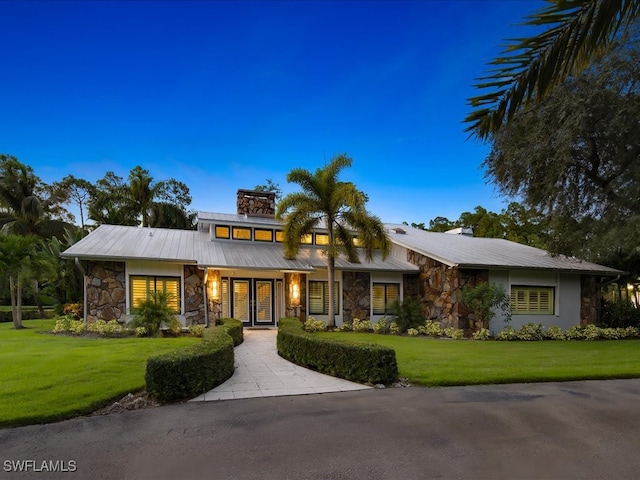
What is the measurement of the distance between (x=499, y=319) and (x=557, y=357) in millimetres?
5466

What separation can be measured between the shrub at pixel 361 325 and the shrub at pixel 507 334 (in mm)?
4883

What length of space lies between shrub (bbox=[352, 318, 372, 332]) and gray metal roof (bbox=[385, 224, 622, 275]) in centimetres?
381

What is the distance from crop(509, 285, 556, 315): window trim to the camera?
1576 centimetres

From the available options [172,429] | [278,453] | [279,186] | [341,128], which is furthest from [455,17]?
[279,186]

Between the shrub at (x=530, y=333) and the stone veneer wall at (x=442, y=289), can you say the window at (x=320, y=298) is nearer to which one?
the stone veneer wall at (x=442, y=289)

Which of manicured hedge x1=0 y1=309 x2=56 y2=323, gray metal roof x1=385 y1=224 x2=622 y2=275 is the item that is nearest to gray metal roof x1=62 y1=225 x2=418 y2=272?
gray metal roof x1=385 y1=224 x2=622 y2=275

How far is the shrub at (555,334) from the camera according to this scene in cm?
1509

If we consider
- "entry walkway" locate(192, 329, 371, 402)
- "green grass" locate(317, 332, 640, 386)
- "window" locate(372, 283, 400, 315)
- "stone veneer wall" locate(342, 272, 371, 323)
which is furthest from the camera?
"window" locate(372, 283, 400, 315)

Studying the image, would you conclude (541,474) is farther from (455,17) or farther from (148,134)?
(148,134)

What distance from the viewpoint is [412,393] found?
253 inches

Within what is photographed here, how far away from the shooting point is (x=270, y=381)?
7.30 metres

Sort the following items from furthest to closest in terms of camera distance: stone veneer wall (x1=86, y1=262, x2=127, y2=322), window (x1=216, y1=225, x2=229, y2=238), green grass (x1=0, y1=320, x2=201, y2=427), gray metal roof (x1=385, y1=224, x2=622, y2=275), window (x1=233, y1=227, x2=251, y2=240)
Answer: window (x1=233, y1=227, x2=251, y2=240), window (x1=216, y1=225, x2=229, y2=238), gray metal roof (x1=385, y1=224, x2=622, y2=275), stone veneer wall (x1=86, y1=262, x2=127, y2=322), green grass (x1=0, y1=320, x2=201, y2=427)

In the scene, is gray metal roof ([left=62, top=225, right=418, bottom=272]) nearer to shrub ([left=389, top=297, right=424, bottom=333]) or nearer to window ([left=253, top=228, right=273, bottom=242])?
window ([left=253, top=228, right=273, bottom=242])

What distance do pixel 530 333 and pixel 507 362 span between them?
6805 mm
